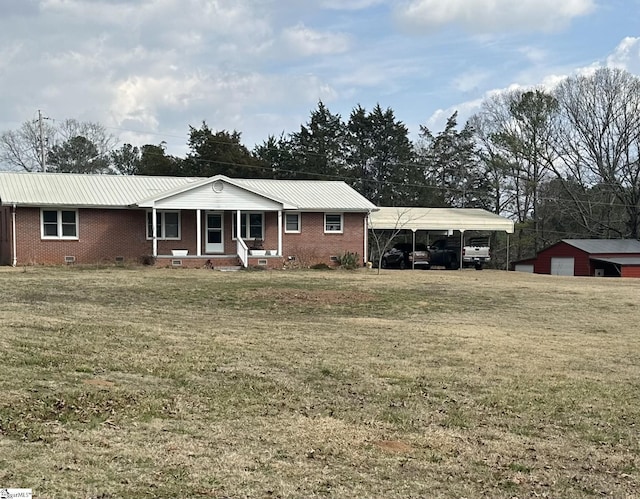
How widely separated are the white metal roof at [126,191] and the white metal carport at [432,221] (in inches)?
133

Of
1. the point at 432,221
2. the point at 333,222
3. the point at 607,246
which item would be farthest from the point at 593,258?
the point at 333,222

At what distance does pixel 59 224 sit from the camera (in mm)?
27844

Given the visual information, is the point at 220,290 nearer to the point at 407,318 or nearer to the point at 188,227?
the point at 407,318

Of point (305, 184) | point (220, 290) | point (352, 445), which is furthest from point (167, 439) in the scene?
point (305, 184)

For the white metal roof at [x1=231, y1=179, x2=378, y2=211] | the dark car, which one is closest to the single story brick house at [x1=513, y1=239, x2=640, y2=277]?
the dark car

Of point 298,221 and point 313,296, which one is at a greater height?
point 298,221

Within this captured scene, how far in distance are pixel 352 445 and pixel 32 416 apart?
2751 millimetres

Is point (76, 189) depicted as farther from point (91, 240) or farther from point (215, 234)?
point (215, 234)

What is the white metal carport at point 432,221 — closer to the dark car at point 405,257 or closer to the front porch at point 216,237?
the dark car at point 405,257

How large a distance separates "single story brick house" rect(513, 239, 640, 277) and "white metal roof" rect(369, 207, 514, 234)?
6902 millimetres

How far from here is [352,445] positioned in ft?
18.9

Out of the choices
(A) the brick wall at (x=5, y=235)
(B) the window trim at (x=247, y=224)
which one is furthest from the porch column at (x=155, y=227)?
(A) the brick wall at (x=5, y=235)

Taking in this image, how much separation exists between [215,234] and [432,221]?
42.5 ft

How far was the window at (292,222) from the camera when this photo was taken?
31.2 m
